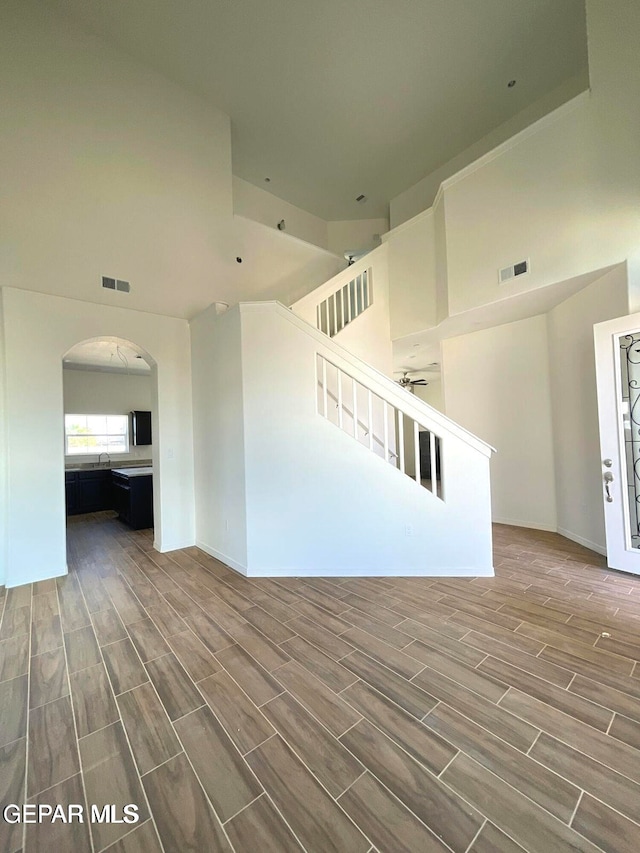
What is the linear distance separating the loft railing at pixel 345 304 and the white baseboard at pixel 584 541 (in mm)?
4106

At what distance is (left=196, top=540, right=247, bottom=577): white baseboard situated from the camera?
11.2 feet

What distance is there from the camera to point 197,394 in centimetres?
434

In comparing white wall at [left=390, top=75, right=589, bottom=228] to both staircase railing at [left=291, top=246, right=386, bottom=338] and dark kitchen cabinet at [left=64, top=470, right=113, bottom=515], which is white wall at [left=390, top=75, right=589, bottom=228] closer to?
staircase railing at [left=291, top=246, right=386, bottom=338]

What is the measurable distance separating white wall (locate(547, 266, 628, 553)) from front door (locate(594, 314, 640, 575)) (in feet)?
1.09

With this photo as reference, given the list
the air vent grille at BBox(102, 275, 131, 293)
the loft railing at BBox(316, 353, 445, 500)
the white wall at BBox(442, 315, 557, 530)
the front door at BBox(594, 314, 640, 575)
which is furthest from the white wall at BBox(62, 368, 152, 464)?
the front door at BBox(594, 314, 640, 575)

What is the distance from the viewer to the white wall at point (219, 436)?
3.45 metres

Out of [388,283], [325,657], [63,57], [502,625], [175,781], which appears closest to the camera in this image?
[175,781]

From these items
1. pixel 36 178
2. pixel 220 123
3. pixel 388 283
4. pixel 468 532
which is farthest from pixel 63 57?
pixel 468 532

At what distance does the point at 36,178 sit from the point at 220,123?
7.31 ft

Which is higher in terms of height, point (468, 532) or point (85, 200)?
point (85, 200)

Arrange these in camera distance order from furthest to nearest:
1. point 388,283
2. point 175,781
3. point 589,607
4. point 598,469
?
point 388,283
point 598,469
point 589,607
point 175,781

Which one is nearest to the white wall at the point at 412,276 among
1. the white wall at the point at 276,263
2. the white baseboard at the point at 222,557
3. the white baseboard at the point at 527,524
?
the white wall at the point at 276,263

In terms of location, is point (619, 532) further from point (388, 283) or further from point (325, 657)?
point (388, 283)

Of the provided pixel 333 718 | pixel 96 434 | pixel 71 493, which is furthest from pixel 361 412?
pixel 96 434
